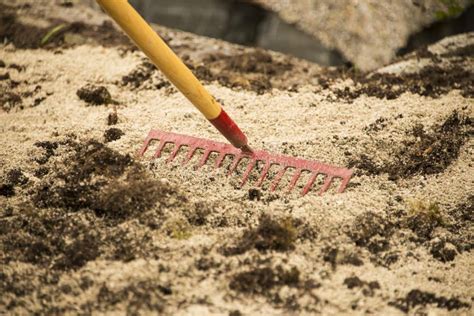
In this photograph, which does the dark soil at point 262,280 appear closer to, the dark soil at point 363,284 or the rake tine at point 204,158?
the dark soil at point 363,284

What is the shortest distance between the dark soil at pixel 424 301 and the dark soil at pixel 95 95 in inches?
85.6

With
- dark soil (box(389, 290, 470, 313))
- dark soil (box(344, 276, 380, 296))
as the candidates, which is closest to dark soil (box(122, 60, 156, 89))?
dark soil (box(344, 276, 380, 296))

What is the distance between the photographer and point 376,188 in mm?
2373

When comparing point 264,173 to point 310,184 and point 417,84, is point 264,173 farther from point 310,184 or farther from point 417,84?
point 417,84

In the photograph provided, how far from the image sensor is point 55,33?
4.09 meters

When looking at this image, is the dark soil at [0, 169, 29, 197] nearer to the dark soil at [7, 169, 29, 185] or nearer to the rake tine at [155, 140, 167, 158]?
the dark soil at [7, 169, 29, 185]

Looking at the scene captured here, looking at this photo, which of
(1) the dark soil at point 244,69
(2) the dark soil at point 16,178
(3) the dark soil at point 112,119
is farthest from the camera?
(1) the dark soil at point 244,69

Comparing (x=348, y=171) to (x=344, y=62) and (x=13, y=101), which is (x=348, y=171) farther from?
(x=13, y=101)

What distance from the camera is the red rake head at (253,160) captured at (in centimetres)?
234

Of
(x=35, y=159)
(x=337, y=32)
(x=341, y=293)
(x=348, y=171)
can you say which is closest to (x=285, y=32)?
(x=337, y=32)

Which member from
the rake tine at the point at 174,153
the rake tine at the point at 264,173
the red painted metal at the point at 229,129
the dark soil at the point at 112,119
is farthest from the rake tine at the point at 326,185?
the dark soil at the point at 112,119

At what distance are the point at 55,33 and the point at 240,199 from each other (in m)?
2.61

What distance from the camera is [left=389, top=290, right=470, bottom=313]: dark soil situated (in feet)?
5.92

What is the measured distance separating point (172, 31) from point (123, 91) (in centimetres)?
114
